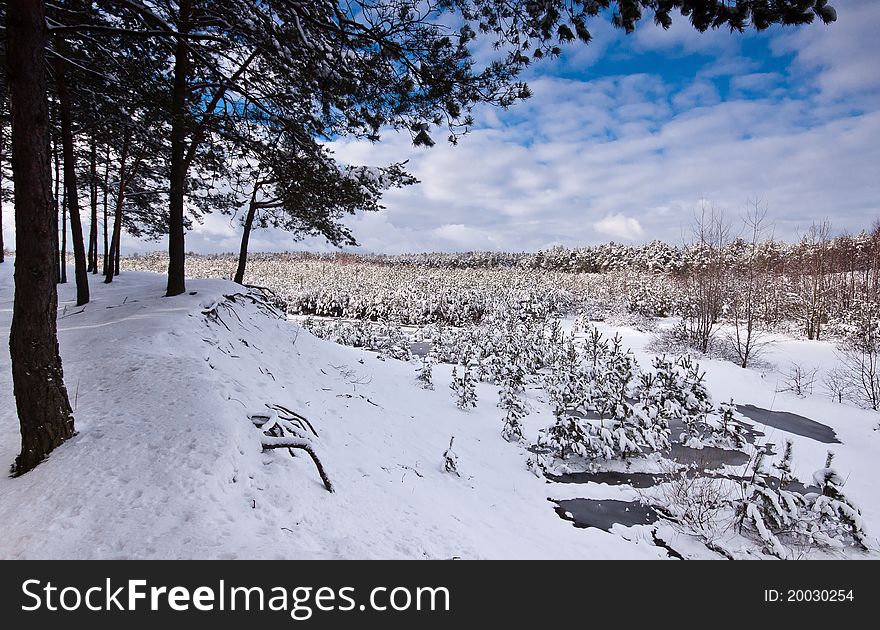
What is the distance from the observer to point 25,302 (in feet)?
10.0

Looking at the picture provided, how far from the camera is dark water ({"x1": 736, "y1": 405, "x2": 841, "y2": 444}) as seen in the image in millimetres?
8023

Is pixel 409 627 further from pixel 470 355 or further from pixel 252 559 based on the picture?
pixel 470 355

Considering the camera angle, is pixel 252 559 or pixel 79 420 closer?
pixel 252 559

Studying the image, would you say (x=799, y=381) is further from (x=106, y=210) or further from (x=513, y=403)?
(x=106, y=210)

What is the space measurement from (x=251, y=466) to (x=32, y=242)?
2448 mm

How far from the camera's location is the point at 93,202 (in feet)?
44.0

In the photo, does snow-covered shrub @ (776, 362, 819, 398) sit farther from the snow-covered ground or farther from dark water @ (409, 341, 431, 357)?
dark water @ (409, 341, 431, 357)

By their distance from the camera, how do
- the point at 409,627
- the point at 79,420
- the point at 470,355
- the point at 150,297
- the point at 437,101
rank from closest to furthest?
the point at 409,627 < the point at 79,420 < the point at 437,101 < the point at 150,297 < the point at 470,355

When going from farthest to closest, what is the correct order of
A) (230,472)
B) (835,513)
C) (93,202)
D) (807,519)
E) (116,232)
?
(116,232) → (93,202) → (807,519) → (835,513) → (230,472)

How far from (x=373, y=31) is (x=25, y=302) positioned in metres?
4.26

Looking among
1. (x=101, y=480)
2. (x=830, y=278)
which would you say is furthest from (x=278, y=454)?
(x=830, y=278)

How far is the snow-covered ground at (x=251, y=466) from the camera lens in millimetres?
2658

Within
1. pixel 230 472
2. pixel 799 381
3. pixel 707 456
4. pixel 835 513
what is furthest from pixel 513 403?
pixel 799 381

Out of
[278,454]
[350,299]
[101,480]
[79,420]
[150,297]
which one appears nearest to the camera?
[101,480]
